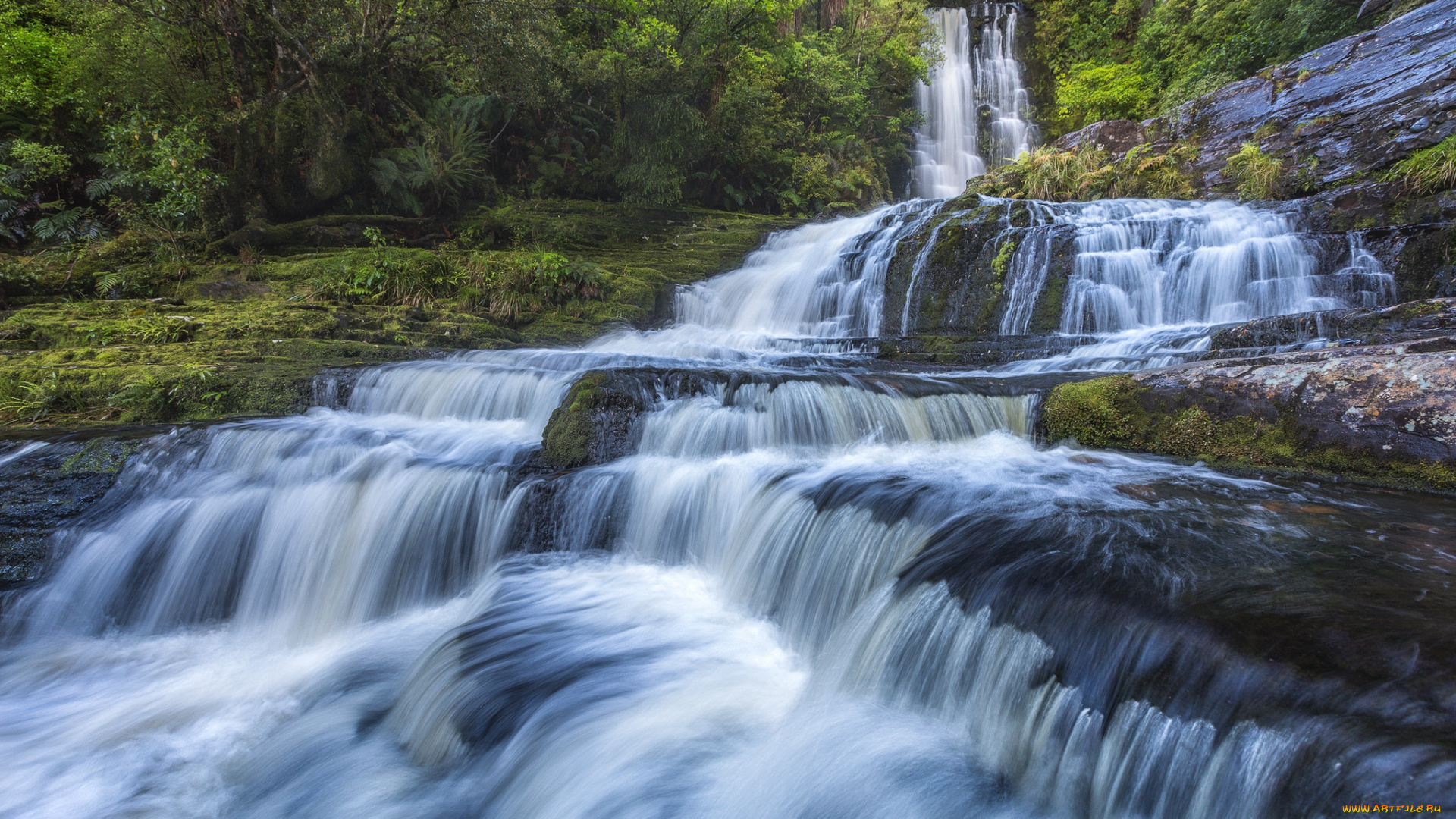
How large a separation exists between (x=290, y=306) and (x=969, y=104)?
932 inches

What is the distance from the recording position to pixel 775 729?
9.00 ft

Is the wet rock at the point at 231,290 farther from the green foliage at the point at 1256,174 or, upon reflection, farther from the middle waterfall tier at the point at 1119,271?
the green foliage at the point at 1256,174

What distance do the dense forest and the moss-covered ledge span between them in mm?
11962

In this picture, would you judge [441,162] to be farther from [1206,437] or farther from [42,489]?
[1206,437]

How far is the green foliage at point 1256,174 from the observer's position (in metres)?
9.53

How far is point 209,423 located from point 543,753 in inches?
196

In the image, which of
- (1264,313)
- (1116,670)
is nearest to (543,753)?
(1116,670)

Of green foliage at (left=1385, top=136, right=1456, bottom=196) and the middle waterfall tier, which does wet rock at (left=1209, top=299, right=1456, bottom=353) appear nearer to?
the middle waterfall tier

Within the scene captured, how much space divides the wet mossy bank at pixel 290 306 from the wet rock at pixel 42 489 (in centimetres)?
114

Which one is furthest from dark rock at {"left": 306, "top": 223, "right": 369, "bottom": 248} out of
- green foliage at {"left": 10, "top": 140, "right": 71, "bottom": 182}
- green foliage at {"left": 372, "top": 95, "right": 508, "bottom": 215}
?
green foliage at {"left": 10, "top": 140, "right": 71, "bottom": 182}

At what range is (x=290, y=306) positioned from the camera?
28.6 ft

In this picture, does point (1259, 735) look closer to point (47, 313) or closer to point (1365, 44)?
point (47, 313)

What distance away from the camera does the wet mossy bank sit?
6008 millimetres

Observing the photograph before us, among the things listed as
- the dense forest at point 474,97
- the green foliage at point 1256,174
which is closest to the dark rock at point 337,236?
the dense forest at point 474,97
